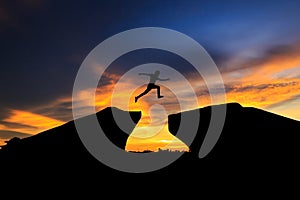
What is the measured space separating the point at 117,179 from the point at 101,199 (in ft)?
7.58

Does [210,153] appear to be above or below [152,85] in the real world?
below

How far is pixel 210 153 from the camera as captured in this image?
2188cm

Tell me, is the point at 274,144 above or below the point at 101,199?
above

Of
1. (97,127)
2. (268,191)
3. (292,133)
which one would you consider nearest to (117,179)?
(97,127)

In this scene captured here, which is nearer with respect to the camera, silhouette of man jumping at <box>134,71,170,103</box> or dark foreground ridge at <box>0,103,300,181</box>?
dark foreground ridge at <box>0,103,300,181</box>

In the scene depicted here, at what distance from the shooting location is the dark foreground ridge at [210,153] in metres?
19.6

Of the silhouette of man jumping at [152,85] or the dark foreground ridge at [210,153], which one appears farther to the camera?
the silhouette of man jumping at [152,85]

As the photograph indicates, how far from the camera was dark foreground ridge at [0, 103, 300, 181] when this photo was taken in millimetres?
19562

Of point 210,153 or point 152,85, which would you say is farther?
point 152,85

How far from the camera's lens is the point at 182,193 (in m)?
18.0

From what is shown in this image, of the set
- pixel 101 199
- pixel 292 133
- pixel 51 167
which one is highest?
pixel 292 133

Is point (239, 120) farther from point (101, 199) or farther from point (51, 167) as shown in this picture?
point (51, 167)

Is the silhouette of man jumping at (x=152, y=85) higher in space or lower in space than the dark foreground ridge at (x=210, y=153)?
higher

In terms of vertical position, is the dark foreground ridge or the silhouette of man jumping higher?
the silhouette of man jumping
